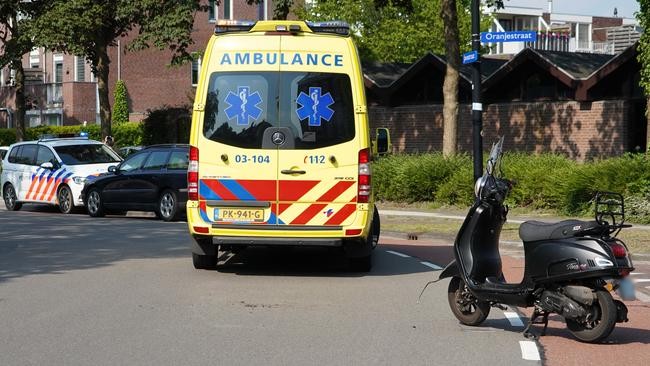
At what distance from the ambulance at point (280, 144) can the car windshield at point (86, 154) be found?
12.7 m

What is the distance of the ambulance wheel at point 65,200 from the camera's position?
2391cm

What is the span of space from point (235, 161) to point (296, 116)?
34.3 inches

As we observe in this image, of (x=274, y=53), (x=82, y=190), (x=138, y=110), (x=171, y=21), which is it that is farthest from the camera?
(x=138, y=110)

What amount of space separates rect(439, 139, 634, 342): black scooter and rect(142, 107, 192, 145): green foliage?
32.2 metres

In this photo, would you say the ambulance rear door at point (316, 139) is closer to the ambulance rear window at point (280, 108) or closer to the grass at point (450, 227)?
the ambulance rear window at point (280, 108)

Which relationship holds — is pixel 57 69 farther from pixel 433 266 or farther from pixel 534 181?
pixel 433 266

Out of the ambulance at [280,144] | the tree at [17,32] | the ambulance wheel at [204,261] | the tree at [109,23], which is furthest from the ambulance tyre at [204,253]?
the tree at [17,32]

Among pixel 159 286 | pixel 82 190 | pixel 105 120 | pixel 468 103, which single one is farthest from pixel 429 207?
pixel 105 120

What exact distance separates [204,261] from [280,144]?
189cm

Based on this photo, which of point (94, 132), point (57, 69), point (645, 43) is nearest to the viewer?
point (645, 43)

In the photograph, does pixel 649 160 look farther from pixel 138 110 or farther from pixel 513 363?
Result: pixel 138 110

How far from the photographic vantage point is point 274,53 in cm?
1257

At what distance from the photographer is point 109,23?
115ft

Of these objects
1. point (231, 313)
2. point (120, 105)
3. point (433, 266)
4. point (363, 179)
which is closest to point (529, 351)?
point (231, 313)
